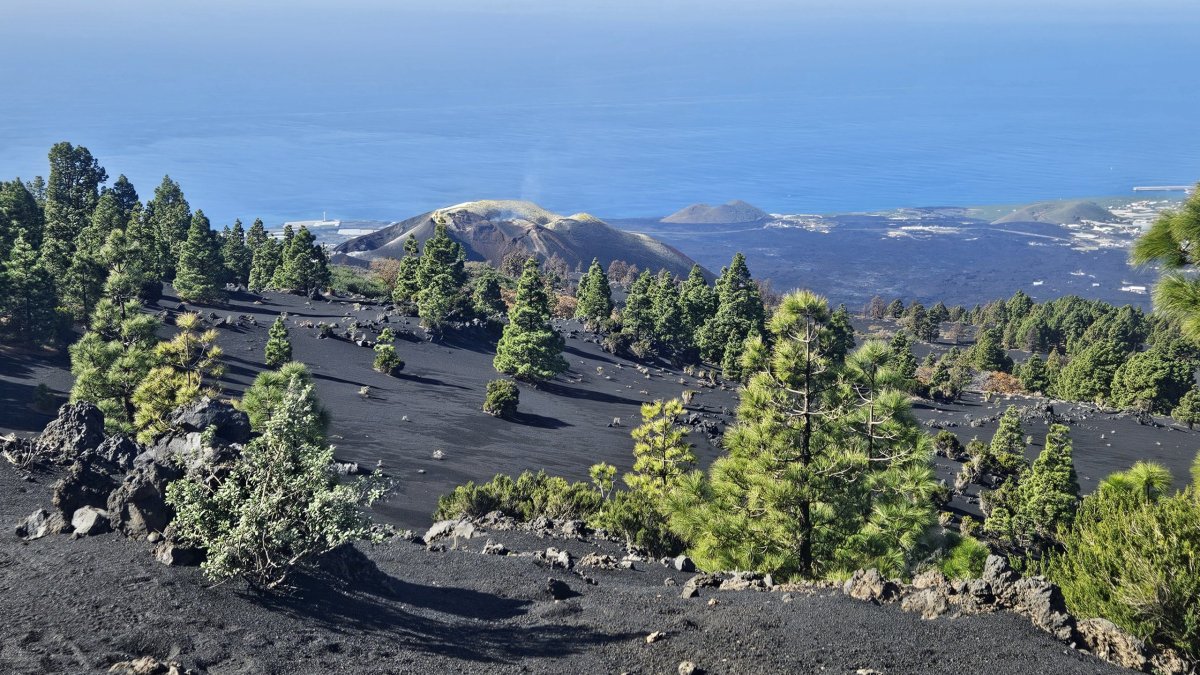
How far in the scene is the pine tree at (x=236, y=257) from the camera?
68812 mm

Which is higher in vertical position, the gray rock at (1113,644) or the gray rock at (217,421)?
the gray rock at (217,421)

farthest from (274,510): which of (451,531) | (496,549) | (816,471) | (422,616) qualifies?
(816,471)

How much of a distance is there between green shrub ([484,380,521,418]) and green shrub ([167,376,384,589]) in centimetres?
2719

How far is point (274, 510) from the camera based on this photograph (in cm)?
1152

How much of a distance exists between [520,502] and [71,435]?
34.9 ft

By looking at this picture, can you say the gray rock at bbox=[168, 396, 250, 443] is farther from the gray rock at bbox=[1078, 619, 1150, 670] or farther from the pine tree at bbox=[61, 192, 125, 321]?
the pine tree at bbox=[61, 192, 125, 321]

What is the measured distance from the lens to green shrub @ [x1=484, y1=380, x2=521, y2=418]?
130ft

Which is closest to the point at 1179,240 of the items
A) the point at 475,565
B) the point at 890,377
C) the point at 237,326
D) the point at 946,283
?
the point at 890,377

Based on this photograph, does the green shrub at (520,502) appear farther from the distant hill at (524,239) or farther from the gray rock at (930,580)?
the distant hill at (524,239)

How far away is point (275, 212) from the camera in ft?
633

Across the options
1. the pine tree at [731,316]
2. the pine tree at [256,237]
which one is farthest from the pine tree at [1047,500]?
the pine tree at [256,237]

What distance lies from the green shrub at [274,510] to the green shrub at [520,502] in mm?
10630

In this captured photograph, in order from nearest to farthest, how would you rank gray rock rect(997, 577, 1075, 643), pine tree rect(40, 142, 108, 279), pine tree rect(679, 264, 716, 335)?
gray rock rect(997, 577, 1075, 643) → pine tree rect(40, 142, 108, 279) → pine tree rect(679, 264, 716, 335)

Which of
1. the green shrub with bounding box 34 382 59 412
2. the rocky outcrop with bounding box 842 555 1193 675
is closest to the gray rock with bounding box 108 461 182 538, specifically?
the rocky outcrop with bounding box 842 555 1193 675
